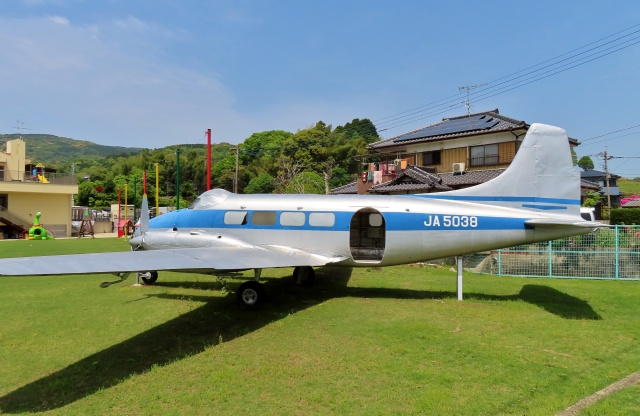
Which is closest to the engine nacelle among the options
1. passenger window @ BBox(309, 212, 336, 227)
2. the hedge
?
passenger window @ BBox(309, 212, 336, 227)

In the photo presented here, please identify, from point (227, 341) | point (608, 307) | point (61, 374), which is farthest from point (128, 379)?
point (608, 307)

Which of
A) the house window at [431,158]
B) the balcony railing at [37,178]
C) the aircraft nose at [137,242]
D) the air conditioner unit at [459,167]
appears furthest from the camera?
the balcony railing at [37,178]

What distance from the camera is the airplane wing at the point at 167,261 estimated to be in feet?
→ 19.8

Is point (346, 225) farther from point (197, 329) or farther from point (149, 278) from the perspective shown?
point (149, 278)

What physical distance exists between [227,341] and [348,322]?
112 inches

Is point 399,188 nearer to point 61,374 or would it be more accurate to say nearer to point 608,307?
point 608,307

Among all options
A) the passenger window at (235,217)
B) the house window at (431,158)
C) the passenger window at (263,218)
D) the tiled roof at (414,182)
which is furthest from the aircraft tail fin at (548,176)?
the house window at (431,158)

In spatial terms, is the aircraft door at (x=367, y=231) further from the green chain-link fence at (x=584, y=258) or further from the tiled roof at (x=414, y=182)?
the tiled roof at (x=414, y=182)

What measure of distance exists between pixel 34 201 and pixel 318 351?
52.0 m

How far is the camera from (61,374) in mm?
6270

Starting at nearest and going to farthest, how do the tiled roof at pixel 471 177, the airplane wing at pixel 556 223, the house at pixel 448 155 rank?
the airplane wing at pixel 556 223, the tiled roof at pixel 471 177, the house at pixel 448 155

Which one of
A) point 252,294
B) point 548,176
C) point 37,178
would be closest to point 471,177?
point 548,176

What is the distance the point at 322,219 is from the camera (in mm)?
11648

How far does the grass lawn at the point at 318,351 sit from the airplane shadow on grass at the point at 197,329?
0.04 metres
